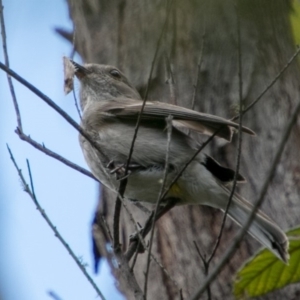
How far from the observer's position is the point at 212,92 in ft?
17.1

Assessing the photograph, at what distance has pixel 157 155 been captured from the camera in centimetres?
446

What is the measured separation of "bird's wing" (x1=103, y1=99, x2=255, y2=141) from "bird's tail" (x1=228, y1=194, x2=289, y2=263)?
47 centimetres

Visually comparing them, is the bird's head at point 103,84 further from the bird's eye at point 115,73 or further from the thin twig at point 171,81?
the thin twig at point 171,81

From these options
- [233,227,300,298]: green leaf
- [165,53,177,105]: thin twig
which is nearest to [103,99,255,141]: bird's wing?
[165,53,177,105]: thin twig

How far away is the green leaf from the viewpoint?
3.51 m

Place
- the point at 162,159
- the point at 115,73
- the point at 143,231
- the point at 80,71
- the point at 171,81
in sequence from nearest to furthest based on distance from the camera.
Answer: the point at 143,231 → the point at 162,159 → the point at 171,81 → the point at 80,71 → the point at 115,73

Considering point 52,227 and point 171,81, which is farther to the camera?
point 171,81

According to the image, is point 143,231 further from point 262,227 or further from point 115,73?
point 115,73

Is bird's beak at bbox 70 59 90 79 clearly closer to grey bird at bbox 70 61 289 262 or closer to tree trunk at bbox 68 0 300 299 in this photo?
tree trunk at bbox 68 0 300 299

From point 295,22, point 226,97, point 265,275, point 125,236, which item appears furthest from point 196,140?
point 295,22

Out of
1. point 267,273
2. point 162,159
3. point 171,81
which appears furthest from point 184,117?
point 267,273

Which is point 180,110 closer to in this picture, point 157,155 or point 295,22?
point 157,155

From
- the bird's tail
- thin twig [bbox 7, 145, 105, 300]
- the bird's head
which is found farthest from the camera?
the bird's head

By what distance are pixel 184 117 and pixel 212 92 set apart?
40.4 inches
